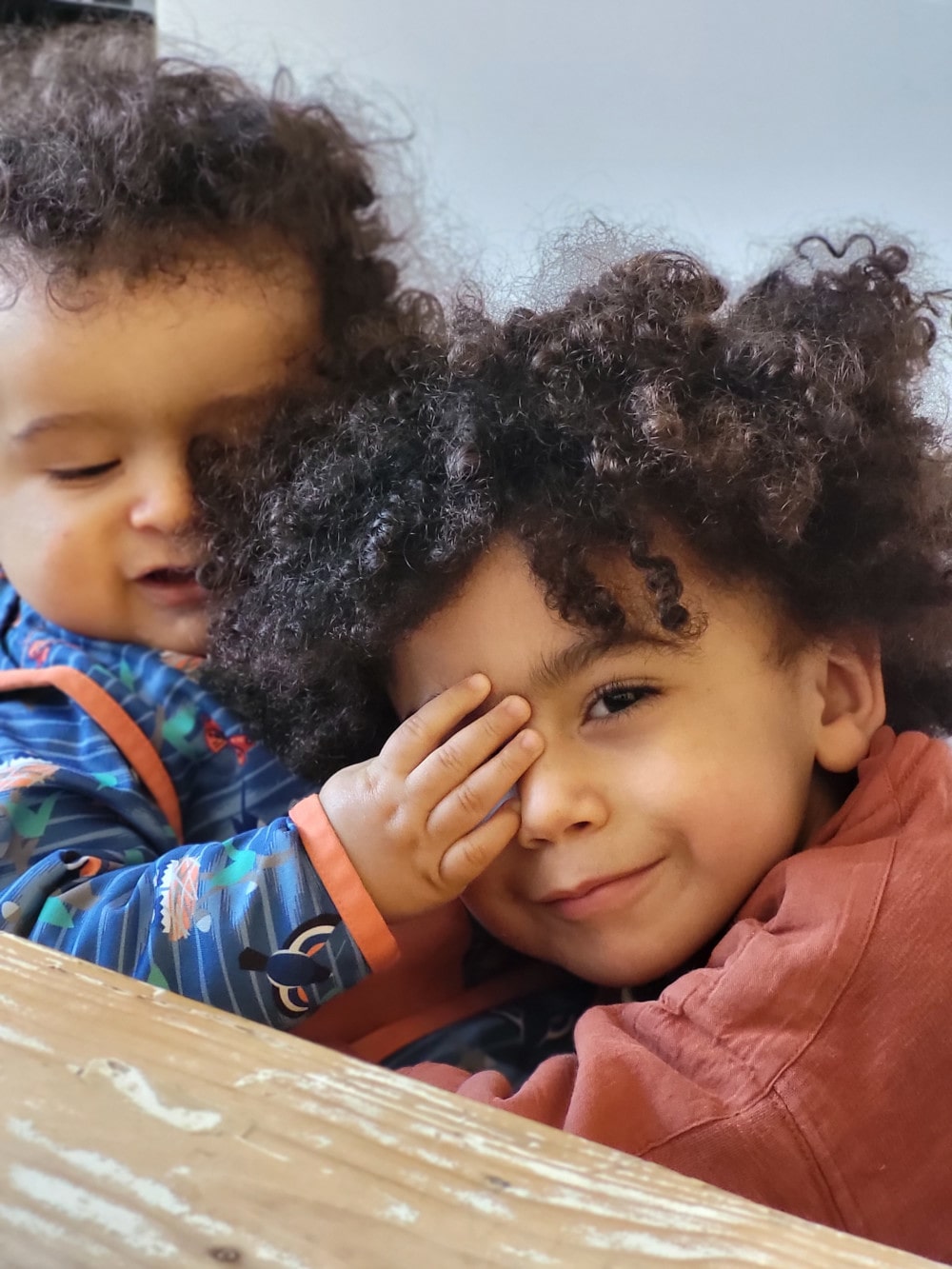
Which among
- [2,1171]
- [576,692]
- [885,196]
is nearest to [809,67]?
[885,196]

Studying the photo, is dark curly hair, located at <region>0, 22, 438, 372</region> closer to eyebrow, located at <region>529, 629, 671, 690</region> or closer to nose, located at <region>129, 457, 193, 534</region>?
nose, located at <region>129, 457, 193, 534</region>

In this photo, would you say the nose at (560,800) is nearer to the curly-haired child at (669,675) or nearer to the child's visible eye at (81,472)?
the curly-haired child at (669,675)

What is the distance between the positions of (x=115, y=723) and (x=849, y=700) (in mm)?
578

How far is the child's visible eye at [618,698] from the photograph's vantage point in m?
0.77

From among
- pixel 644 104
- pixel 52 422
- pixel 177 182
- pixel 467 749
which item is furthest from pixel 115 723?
pixel 644 104

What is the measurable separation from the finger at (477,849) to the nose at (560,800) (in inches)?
0.4

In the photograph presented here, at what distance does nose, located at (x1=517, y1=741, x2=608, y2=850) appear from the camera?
0.76m

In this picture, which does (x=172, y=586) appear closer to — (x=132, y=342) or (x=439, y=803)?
(x=132, y=342)

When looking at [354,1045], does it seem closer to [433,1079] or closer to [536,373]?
[433,1079]

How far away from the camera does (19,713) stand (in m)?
1.00

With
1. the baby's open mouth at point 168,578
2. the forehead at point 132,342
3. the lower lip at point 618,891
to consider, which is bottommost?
the lower lip at point 618,891

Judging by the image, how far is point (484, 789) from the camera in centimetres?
77

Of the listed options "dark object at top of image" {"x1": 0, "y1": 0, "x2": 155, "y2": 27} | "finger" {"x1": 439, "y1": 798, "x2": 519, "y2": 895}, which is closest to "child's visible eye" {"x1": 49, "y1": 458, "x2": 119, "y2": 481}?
"finger" {"x1": 439, "y1": 798, "x2": 519, "y2": 895}

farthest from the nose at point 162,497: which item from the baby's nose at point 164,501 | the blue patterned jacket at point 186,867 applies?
the blue patterned jacket at point 186,867
